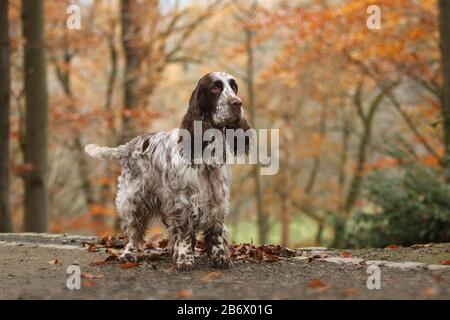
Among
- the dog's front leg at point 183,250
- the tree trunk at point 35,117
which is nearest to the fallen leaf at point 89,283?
the dog's front leg at point 183,250

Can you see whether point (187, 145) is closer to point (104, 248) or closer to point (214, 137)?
point (214, 137)

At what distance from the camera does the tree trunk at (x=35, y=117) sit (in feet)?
40.1

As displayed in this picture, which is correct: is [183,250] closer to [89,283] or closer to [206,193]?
[206,193]

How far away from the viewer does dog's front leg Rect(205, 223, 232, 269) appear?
19.9 feet

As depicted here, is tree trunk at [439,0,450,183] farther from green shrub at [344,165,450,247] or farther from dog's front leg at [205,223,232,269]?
dog's front leg at [205,223,232,269]

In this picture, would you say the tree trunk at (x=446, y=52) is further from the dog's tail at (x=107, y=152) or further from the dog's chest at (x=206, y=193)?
the dog's tail at (x=107, y=152)

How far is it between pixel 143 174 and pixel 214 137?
0.94m

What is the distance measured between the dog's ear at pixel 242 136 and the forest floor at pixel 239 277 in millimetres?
1102

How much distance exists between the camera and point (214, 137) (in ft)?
19.6

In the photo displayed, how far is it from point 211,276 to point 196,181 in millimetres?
864

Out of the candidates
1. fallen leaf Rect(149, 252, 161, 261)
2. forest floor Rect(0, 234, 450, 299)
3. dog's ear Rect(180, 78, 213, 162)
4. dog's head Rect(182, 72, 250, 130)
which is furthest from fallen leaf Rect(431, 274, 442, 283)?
fallen leaf Rect(149, 252, 161, 261)

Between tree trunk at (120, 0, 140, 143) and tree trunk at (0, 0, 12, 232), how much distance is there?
668cm

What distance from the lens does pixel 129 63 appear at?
64.1 feet

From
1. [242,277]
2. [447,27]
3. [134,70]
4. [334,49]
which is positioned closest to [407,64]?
[334,49]
